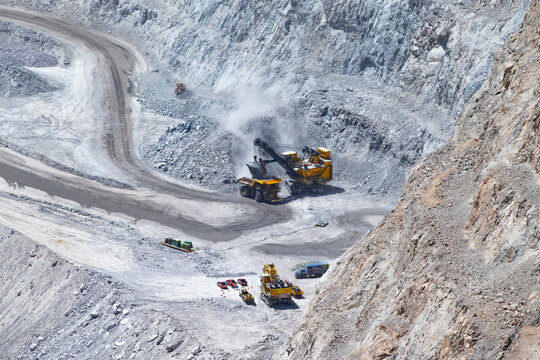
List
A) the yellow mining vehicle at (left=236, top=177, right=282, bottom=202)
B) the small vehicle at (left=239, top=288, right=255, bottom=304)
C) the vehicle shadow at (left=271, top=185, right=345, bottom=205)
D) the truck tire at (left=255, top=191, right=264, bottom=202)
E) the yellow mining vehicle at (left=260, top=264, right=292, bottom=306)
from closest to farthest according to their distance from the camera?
the yellow mining vehicle at (left=260, top=264, right=292, bottom=306), the small vehicle at (left=239, top=288, right=255, bottom=304), the yellow mining vehicle at (left=236, top=177, right=282, bottom=202), the truck tire at (left=255, top=191, right=264, bottom=202), the vehicle shadow at (left=271, top=185, right=345, bottom=205)

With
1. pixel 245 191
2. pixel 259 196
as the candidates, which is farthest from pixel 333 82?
pixel 259 196

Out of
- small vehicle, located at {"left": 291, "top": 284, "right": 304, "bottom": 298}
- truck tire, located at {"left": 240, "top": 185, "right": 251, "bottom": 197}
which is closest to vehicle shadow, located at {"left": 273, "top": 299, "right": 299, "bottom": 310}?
small vehicle, located at {"left": 291, "top": 284, "right": 304, "bottom": 298}

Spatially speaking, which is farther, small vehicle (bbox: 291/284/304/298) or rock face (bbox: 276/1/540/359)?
small vehicle (bbox: 291/284/304/298)

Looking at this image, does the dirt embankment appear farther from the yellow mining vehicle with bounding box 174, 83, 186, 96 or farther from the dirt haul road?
the yellow mining vehicle with bounding box 174, 83, 186, 96

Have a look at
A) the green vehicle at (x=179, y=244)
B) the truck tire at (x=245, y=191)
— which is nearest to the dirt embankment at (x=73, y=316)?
the green vehicle at (x=179, y=244)

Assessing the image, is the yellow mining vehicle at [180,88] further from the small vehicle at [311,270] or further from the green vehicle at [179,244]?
the small vehicle at [311,270]

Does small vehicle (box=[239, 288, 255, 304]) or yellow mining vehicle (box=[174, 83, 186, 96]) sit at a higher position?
small vehicle (box=[239, 288, 255, 304])

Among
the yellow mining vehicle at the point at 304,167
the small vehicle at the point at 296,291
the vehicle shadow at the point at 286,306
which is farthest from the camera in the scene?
the yellow mining vehicle at the point at 304,167

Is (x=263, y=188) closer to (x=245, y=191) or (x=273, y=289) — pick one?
(x=245, y=191)
